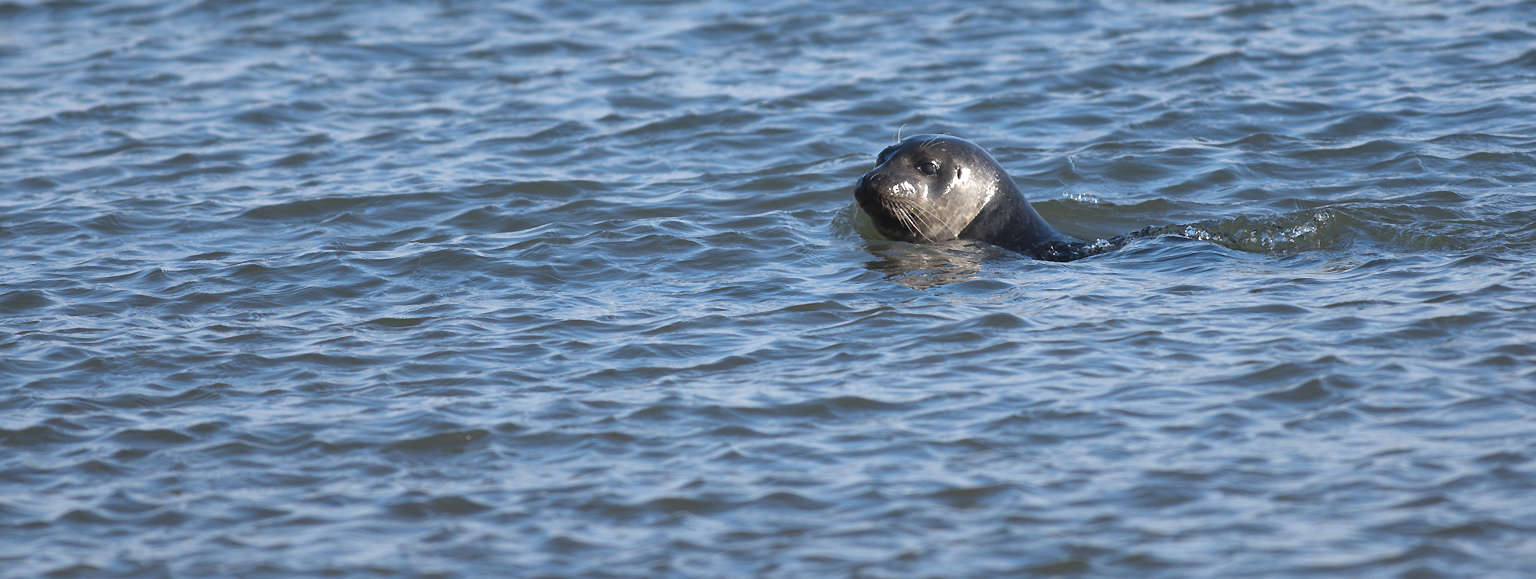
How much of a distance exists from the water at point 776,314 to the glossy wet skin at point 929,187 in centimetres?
37

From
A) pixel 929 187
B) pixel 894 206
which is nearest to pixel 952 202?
pixel 929 187

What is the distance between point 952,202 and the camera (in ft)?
28.4

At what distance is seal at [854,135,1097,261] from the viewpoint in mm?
8500

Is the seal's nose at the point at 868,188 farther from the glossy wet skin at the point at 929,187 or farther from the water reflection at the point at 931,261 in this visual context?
the water reflection at the point at 931,261

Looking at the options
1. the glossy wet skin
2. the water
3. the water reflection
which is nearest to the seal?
the glossy wet skin

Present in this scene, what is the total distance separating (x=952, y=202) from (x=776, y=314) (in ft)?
5.66

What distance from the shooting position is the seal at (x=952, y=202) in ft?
27.9

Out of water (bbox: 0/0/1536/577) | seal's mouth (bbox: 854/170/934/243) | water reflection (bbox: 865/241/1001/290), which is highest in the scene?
seal's mouth (bbox: 854/170/934/243)

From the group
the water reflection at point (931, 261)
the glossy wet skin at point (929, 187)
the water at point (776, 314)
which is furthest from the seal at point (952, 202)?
the water at point (776, 314)

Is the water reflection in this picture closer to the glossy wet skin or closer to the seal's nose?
the glossy wet skin

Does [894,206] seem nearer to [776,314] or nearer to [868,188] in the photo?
[868,188]

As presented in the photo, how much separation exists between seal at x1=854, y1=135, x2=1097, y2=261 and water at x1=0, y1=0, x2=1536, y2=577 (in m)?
0.36

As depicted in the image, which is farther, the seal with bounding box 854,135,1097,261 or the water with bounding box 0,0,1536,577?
the seal with bounding box 854,135,1097,261

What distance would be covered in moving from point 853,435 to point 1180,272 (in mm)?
2958
